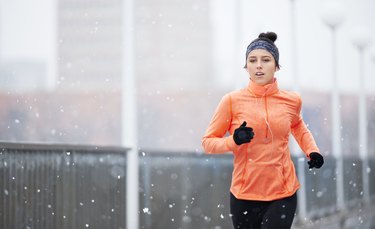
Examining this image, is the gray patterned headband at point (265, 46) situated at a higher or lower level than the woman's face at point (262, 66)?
higher

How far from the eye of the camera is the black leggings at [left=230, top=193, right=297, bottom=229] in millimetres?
5770

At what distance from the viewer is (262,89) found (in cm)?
573

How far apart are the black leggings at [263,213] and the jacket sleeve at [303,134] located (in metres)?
0.34

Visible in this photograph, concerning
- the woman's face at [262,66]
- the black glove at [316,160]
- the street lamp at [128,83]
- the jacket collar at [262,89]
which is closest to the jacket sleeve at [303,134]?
the black glove at [316,160]

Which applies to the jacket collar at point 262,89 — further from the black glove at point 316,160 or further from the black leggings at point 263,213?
the black leggings at point 263,213

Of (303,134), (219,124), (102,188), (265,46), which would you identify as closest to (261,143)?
(219,124)

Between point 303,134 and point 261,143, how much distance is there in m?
0.42

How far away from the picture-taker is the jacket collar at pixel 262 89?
572cm

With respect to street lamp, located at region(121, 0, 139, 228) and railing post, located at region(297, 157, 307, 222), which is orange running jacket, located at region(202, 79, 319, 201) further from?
railing post, located at region(297, 157, 307, 222)

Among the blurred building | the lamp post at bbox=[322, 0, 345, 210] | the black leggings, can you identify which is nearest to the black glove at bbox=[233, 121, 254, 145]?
the black leggings

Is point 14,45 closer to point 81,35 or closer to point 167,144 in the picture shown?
point 81,35

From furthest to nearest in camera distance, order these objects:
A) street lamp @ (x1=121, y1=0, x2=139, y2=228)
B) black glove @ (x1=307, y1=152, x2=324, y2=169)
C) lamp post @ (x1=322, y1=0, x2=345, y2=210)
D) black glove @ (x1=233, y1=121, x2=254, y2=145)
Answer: lamp post @ (x1=322, y1=0, x2=345, y2=210), street lamp @ (x1=121, y1=0, x2=139, y2=228), black glove @ (x1=307, y1=152, x2=324, y2=169), black glove @ (x1=233, y1=121, x2=254, y2=145)

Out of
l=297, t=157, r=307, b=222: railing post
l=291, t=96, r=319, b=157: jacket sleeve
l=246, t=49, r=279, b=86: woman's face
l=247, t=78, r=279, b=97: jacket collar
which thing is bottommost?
l=297, t=157, r=307, b=222: railing post

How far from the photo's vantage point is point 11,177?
7340mm
